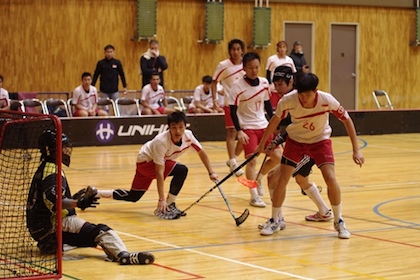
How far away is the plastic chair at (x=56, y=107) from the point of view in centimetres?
1759

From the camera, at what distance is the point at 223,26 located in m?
22.0

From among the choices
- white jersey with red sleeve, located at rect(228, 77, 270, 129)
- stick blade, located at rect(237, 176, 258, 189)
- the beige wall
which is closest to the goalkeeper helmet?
stick blade, located at rect(237, 176, 258, 189)

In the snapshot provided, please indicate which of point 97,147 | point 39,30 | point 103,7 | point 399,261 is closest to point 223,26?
point 103,7

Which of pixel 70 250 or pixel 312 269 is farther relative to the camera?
pixel 70 250

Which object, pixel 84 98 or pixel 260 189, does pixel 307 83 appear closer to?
pixel 260 189

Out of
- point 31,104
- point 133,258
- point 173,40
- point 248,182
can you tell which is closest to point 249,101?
point 248,182

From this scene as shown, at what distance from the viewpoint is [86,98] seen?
17500 mm

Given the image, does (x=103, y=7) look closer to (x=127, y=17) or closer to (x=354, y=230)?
(x=127, y=17)

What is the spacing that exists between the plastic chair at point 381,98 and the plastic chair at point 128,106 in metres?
7.29

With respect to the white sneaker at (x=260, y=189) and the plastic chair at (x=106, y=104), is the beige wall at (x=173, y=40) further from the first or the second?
the white sneaker at (x=260, y=189)

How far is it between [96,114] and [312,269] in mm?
11296

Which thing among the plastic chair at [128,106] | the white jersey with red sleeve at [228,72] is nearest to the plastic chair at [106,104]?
the plastic chair at [128,106]

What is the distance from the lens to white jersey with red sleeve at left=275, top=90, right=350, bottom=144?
8094 millimetres

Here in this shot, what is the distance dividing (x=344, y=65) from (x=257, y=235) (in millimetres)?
16648
